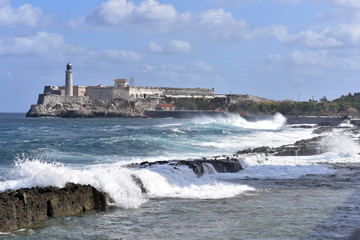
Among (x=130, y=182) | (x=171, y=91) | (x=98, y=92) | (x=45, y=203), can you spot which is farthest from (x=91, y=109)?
(x=45, y=203)

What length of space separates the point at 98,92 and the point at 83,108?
6002 millimetres

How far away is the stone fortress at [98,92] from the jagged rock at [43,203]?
9315 cm

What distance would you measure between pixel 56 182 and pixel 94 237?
2.68 m

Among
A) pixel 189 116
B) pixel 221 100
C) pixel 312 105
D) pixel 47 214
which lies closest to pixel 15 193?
pixel 47 214

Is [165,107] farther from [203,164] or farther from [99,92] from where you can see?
[203,164]

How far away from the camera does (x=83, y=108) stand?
340ft

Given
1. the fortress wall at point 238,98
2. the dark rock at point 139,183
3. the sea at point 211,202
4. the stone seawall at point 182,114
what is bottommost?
the sea at point 211,202

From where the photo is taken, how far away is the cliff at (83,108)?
100 meters

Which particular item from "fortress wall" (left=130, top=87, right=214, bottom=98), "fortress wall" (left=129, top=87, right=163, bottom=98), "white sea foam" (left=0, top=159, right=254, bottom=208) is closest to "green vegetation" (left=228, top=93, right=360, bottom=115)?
"fortress wall" (left=130, top=87, right=214, bottom=98)

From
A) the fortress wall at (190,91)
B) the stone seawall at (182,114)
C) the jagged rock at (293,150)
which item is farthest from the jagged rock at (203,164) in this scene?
the fortress wall at (190,91)

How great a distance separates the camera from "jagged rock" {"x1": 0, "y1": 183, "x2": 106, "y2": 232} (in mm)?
9305

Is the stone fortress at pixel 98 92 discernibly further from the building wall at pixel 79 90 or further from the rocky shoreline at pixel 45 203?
the rocky shoreline at pixel 45 203

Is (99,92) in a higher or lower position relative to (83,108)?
higher

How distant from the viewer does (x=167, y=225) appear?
963cm
